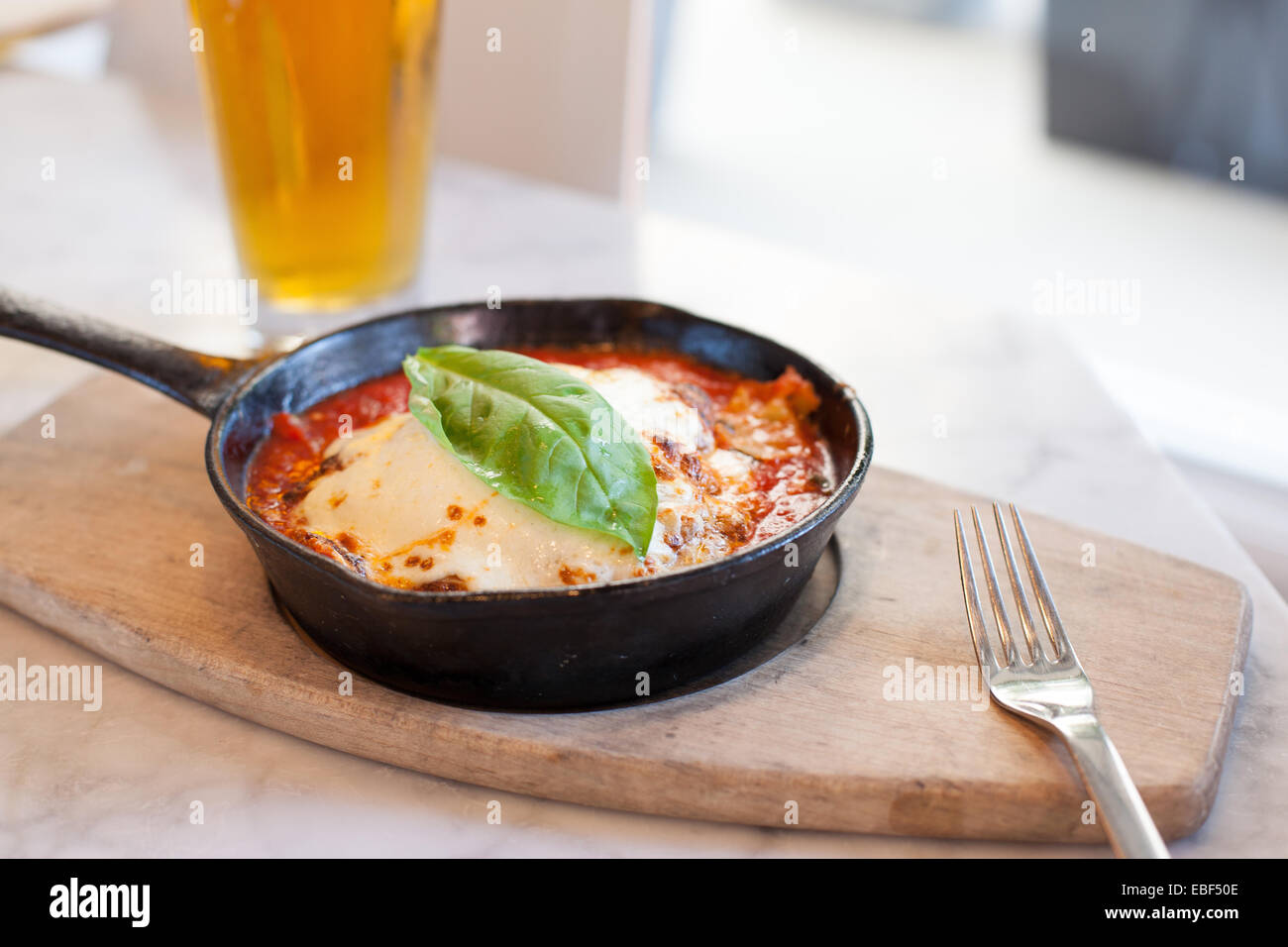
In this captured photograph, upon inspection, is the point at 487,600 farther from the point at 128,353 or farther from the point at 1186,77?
the point at 1186,77

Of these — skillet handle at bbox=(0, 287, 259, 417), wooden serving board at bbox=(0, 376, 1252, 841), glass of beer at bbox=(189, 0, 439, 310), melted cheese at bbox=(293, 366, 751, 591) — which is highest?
glass of beer at bbox=(189, 0, 439, 310)

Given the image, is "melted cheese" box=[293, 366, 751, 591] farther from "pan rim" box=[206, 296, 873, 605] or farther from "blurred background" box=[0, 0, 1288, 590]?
"blurred background" box=[0, 0, 1288, 590]

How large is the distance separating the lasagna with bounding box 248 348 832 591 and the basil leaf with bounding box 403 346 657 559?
3cm

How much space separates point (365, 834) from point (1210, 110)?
2583 millimetres

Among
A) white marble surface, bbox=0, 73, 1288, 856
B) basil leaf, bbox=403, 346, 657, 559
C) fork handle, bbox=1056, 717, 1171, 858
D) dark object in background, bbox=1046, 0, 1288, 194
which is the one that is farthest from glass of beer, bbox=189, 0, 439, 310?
dark object in background, bbox=1046, 0, 1288, 194

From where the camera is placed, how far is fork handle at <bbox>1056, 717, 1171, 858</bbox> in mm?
1023

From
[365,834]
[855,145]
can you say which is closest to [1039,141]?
[855,145]

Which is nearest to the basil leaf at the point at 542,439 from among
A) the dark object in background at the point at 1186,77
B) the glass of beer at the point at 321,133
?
the glass of beer at the point at 321,133

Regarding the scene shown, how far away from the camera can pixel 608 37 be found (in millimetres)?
2764

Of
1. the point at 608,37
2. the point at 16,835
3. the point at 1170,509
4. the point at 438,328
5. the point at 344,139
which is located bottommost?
the point at 16,835

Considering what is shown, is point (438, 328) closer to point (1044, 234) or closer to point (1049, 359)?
point (1049, 359)

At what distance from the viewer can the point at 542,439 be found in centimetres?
122

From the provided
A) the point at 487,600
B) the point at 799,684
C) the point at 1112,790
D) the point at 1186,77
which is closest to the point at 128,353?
the point at 487,600

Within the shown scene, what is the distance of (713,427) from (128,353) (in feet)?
2.32
